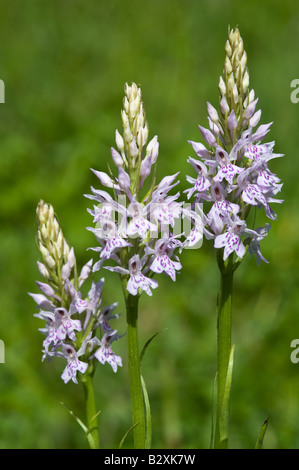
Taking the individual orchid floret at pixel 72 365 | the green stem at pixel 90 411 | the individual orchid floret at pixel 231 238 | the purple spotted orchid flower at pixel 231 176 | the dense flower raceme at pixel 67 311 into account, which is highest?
the purple spotted orchid flower at pixel 231 176

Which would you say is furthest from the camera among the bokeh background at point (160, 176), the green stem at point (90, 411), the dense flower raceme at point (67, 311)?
the bokeh background at point (160, 176)

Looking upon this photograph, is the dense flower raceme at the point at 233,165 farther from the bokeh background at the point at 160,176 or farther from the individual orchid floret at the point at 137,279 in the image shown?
the bokeh background at the point at 160,176

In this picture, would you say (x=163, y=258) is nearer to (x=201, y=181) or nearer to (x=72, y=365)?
(x=201, y=181)

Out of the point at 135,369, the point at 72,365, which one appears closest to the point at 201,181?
the point at 135,369

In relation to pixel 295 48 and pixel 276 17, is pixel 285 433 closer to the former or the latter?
pixel 295 48

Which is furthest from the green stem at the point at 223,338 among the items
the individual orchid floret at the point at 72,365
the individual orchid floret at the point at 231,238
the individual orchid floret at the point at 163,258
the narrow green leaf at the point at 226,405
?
the individual orchid floret at the point at 72,365
